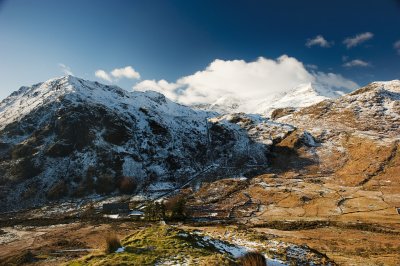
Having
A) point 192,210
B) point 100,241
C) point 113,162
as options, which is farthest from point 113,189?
point 100,241

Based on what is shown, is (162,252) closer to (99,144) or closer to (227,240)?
(227,240)

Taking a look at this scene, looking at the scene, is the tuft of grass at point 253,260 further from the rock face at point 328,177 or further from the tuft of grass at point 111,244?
the rock face at point 328,177

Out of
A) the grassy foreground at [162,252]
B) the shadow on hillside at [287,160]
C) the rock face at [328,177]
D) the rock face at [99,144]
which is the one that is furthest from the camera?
the shadow on hillside at [287,160]

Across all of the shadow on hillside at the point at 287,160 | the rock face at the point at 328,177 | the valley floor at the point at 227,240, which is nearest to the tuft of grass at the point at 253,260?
the valley floor at the point at 227,240

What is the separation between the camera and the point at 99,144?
13462 centimetres

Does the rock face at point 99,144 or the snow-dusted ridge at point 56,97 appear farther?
the snow-dusted ridge at point 56,97

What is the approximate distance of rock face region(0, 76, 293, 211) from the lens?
113 metres

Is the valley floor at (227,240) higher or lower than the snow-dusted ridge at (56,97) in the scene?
lower

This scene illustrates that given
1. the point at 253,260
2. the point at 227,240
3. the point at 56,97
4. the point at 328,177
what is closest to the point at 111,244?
the point at 253,260

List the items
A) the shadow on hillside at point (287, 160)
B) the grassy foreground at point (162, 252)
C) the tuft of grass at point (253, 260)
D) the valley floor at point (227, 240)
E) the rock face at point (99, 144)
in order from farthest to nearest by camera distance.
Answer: the shadow on hillside at point (287, 160) → the rock face at point (99, 144) → the valley floor at point (227, 240) → the grassy foreground at point (162, 252) → the tuft of grass at point (253, 260)

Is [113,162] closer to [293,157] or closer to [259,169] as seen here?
[259,169]

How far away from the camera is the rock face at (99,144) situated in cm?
11306

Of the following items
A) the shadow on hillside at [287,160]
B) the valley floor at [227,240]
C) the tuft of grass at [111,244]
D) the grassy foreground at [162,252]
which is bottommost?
the valley floor at [227,240]

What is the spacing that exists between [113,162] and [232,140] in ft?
203
